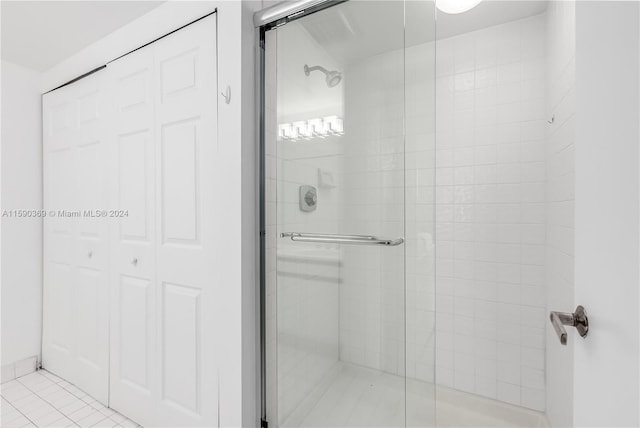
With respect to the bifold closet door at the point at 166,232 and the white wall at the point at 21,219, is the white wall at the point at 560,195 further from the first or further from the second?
the white wall at the point at 21,219

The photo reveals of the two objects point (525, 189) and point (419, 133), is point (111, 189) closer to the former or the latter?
point (419, 133)

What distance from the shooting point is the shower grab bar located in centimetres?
130

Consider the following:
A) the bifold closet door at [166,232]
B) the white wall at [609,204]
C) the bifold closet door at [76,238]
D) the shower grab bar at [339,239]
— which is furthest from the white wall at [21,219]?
the white wall at [609,204]

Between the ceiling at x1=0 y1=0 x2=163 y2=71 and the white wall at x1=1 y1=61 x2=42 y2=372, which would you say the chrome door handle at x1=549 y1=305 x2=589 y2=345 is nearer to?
the ceiling at x1=0 y1=0 x2=163 y2=71

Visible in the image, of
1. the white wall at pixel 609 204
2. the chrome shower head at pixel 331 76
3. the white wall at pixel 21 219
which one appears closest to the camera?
the white wall at pixel 609 204

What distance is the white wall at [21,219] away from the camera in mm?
2041

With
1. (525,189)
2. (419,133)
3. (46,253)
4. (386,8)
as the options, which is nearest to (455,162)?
(525,189)

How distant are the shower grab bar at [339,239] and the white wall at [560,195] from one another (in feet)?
2.50

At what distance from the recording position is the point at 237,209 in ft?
4.31

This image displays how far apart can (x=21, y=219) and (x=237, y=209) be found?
6.40 ft

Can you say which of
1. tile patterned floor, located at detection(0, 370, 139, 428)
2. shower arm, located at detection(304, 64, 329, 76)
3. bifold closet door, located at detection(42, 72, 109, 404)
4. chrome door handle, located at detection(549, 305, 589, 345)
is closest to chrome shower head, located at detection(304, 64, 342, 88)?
shower arm, located at detection(304, 64, 329, 76)

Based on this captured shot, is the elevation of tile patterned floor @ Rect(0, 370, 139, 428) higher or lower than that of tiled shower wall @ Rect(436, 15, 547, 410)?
lower

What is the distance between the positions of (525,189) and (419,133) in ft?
2.97

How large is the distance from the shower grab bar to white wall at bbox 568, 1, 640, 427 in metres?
→ 0.74
